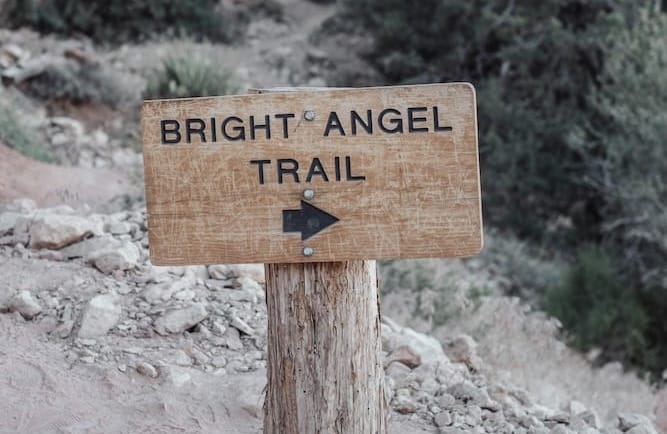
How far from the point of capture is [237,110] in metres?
2.53

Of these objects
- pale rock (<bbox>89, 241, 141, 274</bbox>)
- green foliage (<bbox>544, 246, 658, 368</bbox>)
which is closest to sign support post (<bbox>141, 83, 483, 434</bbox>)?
pale rock (<bbox>89, 241, 141, 274</bbox>)

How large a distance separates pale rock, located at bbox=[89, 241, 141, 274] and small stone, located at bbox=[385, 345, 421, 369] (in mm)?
1314

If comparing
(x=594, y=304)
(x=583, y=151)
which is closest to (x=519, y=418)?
(x=594, y=304)

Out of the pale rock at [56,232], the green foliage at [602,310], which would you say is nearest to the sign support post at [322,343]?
the pale rock at [56,232]

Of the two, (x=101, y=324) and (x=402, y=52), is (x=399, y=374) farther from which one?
(x=402, y=52)

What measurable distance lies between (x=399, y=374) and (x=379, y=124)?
191 centimetres

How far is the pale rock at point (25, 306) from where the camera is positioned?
4078 mm

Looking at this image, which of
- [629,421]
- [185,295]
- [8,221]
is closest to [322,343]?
[185,295]

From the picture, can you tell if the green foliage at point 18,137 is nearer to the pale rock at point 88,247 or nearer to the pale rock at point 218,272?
the pale rock at point 88,247

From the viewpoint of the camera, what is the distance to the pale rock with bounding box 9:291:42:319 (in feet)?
13.4

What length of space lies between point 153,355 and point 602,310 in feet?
19.7

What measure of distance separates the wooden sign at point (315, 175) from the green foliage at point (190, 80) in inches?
289

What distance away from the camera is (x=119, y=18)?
14.4m

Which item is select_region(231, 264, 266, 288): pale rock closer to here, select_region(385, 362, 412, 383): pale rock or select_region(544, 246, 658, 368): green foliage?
select_region(385, 362, 412, 383): pale rock
